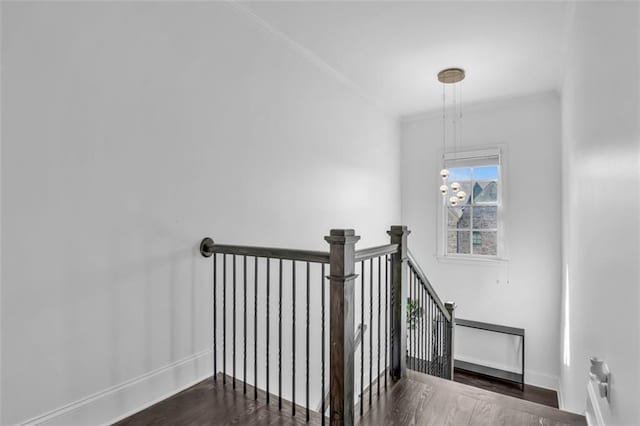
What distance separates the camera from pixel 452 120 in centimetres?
473

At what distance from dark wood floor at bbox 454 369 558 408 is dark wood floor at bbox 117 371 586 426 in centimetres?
235

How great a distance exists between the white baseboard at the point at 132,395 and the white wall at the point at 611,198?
78.6 inches

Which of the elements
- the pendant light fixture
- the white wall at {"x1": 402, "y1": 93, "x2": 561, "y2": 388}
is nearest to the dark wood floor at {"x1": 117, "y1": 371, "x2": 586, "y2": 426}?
the pendant light fixture

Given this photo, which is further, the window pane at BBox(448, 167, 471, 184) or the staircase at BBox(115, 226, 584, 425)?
the window pane at BBox(448, 167, 471, 184)

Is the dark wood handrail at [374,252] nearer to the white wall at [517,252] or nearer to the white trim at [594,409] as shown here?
the white trim at [594,409]

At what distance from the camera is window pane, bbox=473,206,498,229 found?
4.46 m

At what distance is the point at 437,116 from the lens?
→ 190 inches

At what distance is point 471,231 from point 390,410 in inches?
129

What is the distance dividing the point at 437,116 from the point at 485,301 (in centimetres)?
249

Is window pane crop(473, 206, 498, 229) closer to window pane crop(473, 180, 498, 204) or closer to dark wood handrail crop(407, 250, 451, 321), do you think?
window pane crop(473, 180, 498, 204)

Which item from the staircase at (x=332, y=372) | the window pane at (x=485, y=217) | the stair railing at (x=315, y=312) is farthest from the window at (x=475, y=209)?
the staircase at (x=332, y=372)

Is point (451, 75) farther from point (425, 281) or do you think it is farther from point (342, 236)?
point (342, 236)

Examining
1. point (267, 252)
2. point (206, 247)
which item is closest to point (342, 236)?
point (267, 252)

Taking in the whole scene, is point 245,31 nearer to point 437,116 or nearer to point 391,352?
point 391,352
